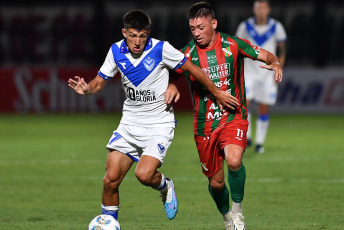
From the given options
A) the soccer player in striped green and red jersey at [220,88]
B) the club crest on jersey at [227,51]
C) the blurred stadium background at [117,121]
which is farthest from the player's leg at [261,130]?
the club crest on jersey at [227,51]

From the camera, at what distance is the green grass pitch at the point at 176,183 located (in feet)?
24.0

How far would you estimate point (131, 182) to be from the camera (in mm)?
9891

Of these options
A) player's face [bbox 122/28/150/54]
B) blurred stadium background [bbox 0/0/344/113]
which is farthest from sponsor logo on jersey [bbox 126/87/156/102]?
blurred stadium background [bbox 0/0/344/113]

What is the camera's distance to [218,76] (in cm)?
683

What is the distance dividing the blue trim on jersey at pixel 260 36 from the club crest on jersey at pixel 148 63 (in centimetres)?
621

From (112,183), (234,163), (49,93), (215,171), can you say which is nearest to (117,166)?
(112,183)

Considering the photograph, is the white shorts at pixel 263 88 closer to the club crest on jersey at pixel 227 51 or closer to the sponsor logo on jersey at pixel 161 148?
the club crest on jersey at pixel 227 51

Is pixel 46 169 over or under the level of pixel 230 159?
under

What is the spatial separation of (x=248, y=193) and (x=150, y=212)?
61.3 inches

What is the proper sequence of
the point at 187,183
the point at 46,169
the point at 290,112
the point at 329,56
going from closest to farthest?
the point at 187,183 → the point at 46,169 → the point at 290,112 → the point at 329,56

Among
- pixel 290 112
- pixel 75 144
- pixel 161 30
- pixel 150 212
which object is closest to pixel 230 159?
pixel 150 212

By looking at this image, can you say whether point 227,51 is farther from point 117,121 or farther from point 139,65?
point 117,121

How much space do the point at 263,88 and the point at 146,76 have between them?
6420mm

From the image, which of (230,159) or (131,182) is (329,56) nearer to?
(131,182)
